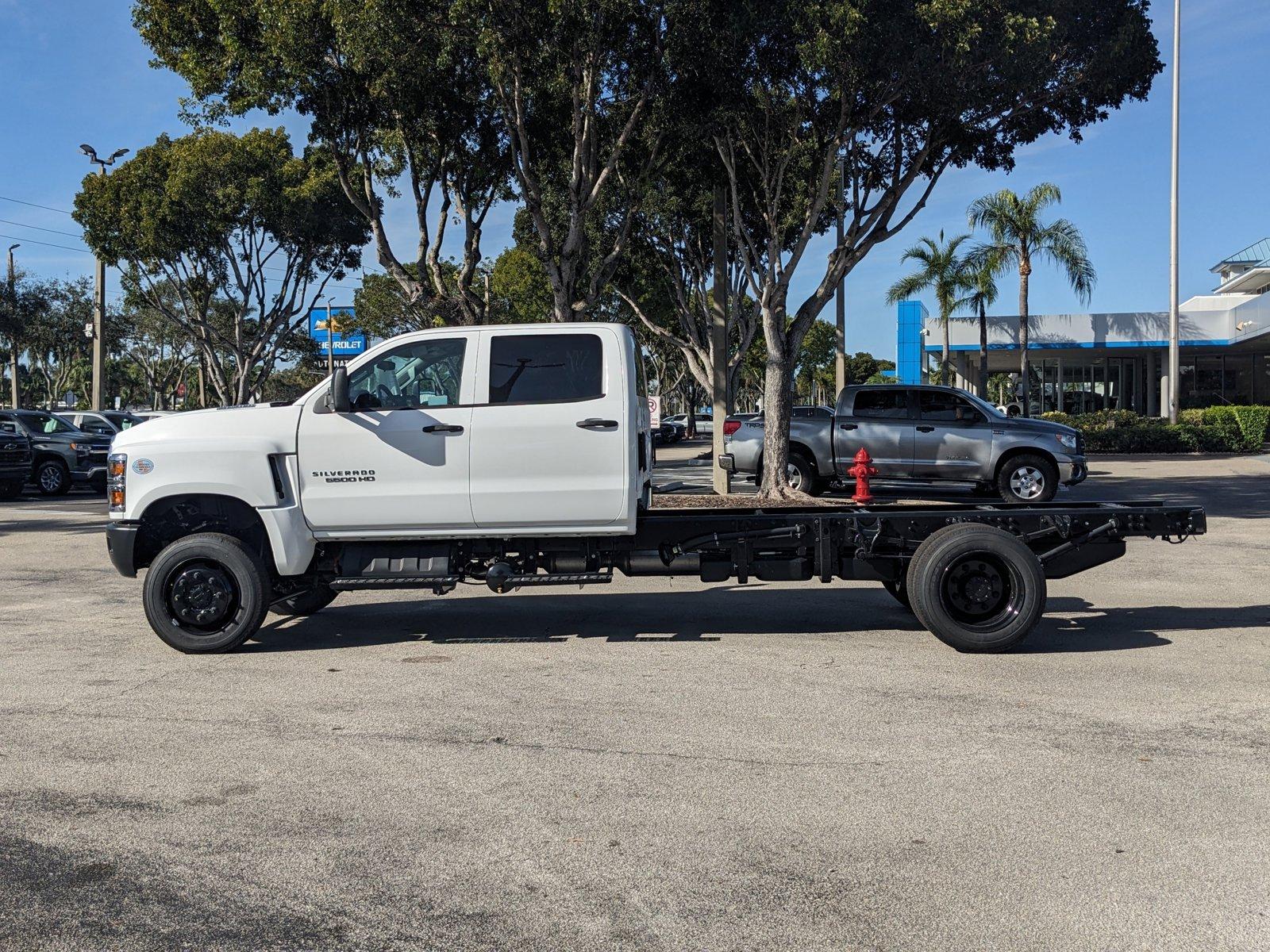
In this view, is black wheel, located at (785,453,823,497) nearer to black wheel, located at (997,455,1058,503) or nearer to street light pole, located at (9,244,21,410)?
black wheel, located at (997,455,1058,503)

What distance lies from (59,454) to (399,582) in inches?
784

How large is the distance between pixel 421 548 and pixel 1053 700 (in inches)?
171

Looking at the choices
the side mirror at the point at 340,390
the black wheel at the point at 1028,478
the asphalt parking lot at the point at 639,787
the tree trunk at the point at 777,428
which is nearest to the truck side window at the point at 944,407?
the black wheel at the point at 1028,478

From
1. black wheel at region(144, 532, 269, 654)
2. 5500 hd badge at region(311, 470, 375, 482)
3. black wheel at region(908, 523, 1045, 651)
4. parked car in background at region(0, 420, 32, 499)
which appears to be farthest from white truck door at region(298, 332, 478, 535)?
parked car in background at region(0, 420, 32, 499)

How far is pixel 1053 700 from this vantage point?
6.52 m

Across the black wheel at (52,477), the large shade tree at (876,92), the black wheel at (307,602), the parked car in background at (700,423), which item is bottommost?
the black wheel at (307,602)

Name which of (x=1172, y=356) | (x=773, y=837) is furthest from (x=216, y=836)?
(x=1172, y=356)

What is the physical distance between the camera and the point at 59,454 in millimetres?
24375

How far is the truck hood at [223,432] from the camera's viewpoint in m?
7.84

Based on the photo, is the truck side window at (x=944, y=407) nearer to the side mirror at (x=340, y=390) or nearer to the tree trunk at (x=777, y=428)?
the tree trunk at (x=777, y=428)

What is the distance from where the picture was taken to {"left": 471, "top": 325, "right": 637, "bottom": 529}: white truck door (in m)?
7.76

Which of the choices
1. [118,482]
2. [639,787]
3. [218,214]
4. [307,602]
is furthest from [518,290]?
[639,787]

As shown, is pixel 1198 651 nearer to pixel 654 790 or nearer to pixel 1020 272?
pixel 654 790

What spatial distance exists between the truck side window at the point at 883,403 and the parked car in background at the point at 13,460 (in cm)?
1681
